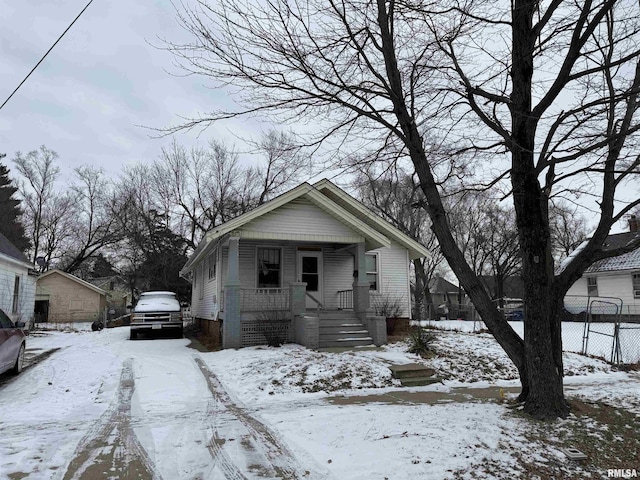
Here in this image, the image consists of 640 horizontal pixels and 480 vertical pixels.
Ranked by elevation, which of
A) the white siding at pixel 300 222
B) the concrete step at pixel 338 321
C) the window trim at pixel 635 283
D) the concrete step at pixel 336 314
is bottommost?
the concrete step at pixel 338 321

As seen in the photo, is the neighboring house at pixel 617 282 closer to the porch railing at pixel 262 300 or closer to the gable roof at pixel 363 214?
the gable roof at pixel 363 214

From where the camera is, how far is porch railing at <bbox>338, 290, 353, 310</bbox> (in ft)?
49.5

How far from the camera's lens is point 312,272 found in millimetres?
15555

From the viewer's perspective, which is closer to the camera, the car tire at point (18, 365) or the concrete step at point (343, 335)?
the car tire at point (18, 365)

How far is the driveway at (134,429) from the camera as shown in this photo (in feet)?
14.1

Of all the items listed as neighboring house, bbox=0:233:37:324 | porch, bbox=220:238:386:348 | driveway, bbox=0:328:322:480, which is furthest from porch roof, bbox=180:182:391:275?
neighboring house, bbox=0:233:37:324

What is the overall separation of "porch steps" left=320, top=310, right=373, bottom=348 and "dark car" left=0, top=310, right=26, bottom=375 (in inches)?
278

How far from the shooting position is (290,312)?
42.2 feet

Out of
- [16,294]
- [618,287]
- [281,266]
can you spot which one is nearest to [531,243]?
[281,266]

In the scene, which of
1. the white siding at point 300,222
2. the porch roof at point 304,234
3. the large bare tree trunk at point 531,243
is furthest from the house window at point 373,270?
the large bare tree trunk at point 531,243

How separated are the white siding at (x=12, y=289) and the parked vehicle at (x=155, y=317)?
16.0 ft

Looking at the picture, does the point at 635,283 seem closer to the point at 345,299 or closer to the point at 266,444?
the point at 345,299

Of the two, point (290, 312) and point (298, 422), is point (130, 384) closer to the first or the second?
point (298, 422)

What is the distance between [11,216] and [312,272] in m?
34.6
